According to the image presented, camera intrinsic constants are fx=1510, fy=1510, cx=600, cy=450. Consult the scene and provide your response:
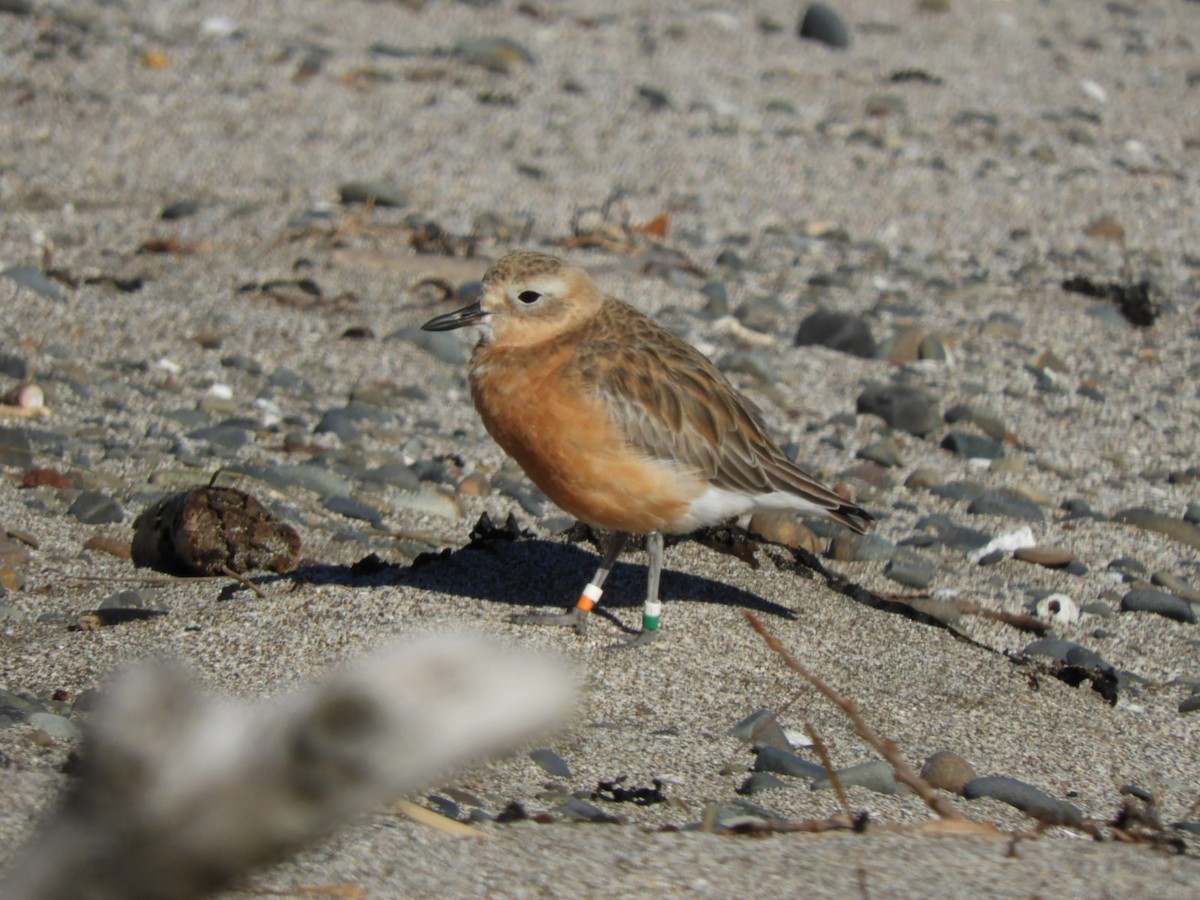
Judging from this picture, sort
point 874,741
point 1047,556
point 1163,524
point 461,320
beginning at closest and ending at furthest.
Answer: point 874,741 < point 461,320 < point 1047,556 < point 1163,524

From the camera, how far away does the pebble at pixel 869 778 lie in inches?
159

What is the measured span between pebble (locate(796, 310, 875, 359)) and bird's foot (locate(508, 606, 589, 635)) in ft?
12.5

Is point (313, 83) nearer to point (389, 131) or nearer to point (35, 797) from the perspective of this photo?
point (389, 131)

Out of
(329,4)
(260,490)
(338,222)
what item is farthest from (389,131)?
(260,490)

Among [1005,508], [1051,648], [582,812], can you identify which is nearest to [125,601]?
[582,812]

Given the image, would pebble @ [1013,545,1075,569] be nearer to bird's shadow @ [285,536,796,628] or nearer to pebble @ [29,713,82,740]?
bird's shadow @ [285,536,796,628]

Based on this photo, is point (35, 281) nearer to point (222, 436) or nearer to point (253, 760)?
point (222, 436)

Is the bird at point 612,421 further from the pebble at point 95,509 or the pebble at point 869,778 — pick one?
the pebble at point 95,509

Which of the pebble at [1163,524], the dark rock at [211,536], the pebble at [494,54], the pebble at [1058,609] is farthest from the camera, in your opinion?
the pebble at [494,54]

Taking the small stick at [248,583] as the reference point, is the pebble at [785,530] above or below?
below

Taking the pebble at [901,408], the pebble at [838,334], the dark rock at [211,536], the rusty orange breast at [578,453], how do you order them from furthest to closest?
the pebble at [838,334], the pebble at [901,408], the dark rock at [211,536], the rusty orange breast at [578,453]

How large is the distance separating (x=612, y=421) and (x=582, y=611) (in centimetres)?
65

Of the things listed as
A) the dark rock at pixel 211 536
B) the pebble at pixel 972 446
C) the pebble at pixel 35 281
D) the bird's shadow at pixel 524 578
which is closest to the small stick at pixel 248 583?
the dark rock at pixel 211 536

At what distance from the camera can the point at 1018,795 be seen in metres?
4.07
